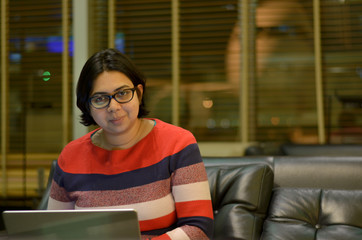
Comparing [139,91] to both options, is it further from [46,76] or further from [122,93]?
[46,76]

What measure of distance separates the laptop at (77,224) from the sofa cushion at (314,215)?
3.34ft

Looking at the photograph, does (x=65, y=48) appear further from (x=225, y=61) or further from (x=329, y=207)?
(x=329, y=207)

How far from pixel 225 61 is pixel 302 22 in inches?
33.6

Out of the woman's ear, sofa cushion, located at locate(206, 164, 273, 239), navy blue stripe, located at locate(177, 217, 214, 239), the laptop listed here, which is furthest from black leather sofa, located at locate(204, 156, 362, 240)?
the laptop

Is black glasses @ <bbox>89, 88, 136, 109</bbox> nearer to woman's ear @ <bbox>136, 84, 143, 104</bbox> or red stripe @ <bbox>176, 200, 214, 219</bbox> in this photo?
woman's ear @ <bbox>136, 84, 143, 104</bbox>

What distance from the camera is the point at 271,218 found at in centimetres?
194

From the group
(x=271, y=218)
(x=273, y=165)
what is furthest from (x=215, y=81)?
(x=271, y=218)

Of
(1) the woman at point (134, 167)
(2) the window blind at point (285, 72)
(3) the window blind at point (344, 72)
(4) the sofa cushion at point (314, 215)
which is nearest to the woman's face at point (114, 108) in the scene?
(1) the woman at point (134, 167)

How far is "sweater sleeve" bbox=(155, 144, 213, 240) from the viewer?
4.68 ft

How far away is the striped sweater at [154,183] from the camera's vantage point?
57.5 inches

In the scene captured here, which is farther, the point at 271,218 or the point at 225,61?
the point at 225,61

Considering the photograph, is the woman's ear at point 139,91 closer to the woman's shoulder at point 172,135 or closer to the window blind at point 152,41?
the woman's shoulder at point 172,135

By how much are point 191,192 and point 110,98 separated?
1.46ft

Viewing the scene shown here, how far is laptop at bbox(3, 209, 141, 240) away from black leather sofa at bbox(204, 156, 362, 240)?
0.92 meters
